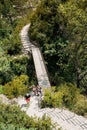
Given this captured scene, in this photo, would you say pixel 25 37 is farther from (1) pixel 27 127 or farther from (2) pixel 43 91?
(1) pixel 27 127

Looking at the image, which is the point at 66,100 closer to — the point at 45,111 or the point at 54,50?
the point at 45,111

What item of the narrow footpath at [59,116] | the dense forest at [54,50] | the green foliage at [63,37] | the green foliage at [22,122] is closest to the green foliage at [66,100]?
the dense forest at [54,50]

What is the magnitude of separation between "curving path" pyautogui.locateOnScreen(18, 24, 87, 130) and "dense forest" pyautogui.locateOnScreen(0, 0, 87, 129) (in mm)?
779

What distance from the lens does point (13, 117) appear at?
670 inches

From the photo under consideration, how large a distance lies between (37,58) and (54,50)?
7.15ft

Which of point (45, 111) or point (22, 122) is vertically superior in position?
point (22, 122)

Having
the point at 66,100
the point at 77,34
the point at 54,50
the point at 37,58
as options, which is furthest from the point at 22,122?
the point at 54,50

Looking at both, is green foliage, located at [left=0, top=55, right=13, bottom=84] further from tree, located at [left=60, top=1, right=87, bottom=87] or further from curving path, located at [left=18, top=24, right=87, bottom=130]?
tree, located at [left=60, top=1, right=87, bottom=87]

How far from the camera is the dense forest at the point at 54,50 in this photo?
25281 millimetres

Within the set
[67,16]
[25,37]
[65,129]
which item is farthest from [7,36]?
[65,129]

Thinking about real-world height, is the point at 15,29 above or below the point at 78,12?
below

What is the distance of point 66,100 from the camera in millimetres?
23516

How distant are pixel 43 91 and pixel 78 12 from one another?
6849 mm

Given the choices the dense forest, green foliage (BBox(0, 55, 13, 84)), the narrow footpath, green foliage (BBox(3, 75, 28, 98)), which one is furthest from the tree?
green foliage (BBox(0, 55, 13, 84))
